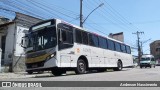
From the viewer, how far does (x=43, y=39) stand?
50.3 ft

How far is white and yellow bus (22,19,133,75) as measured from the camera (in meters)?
14.9

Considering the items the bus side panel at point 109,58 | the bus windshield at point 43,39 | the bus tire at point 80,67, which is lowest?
the bus tire at point 80,67

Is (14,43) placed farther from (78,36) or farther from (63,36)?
(63,36)

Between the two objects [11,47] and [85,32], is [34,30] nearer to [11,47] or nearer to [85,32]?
[85,32]

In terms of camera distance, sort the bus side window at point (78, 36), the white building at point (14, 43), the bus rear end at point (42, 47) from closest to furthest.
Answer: the bus rear end at point (42, 47) < the bus side window at point (78, 36) < the white building at point (14, 43)

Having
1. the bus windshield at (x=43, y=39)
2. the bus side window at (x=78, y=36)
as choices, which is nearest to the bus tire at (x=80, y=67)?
the bus side window at (x=78, y=36)

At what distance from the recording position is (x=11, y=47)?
29.2 meters

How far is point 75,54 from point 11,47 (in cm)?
1443

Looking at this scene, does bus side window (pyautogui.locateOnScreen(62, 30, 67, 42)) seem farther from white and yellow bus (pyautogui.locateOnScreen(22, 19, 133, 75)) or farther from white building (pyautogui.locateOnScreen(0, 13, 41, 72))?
white building (pyautogui.locateOnScreen(0, 13, 41, 72))

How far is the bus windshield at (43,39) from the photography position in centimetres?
1498

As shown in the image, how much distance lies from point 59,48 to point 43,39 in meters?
1.17

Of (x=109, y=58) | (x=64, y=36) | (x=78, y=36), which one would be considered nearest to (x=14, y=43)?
(x=109, y=58)

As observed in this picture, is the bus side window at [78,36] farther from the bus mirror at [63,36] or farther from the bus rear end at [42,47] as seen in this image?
the bus rear end at [42,47]

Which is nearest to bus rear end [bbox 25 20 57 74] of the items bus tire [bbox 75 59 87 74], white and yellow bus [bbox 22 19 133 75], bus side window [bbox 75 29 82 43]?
white and yellow bus [bbox 22 19 133 75]
